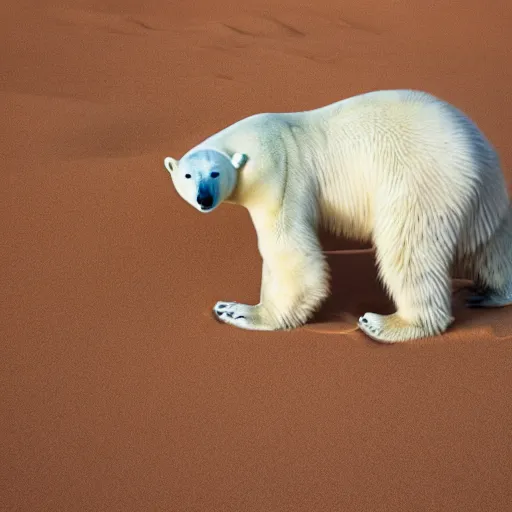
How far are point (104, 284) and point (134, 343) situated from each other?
0.42m

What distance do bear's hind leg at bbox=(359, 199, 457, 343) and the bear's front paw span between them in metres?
0.33

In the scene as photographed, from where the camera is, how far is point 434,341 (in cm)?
209

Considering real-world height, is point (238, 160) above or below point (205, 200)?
above

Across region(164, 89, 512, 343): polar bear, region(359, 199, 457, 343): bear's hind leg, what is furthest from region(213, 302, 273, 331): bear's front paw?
region(359, 199, 457, 343): bear's hind leg

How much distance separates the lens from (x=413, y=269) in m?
2.01

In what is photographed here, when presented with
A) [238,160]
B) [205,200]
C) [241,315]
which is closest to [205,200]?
[205,200]

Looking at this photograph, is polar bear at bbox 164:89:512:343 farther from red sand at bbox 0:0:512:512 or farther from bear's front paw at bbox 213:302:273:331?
red sand at bbox 0:0:512:512

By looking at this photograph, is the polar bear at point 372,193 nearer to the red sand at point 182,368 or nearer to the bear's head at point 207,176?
the bear's head at point 207,176

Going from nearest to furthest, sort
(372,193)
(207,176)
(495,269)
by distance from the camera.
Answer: (207,176)
(372,193)
(495,269)

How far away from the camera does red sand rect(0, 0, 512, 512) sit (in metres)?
1.64

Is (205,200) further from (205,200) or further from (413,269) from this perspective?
(413,269)

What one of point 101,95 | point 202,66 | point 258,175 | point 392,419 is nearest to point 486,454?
point 392,419

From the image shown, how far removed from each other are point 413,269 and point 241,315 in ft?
1.87

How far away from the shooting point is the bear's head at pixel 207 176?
1938 mm
